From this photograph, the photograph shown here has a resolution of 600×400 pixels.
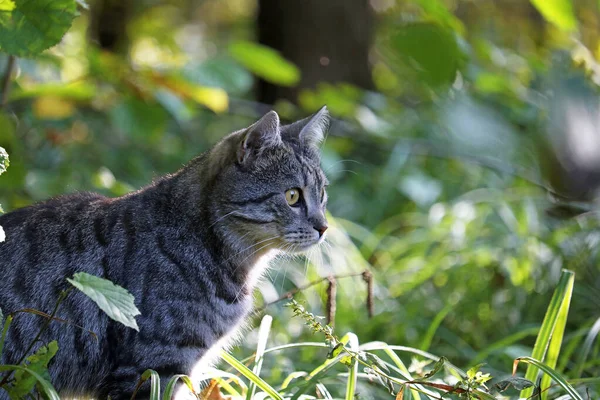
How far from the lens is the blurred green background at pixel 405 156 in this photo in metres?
2.84

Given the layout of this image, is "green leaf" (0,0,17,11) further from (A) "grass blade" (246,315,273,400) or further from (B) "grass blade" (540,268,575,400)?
(B) "grass blade" (540,268,575,400)

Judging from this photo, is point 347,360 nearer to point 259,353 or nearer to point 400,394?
point 400,394

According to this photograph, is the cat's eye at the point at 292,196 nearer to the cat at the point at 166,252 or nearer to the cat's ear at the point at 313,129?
the cat at the point at 166,252

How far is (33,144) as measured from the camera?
17.4ft

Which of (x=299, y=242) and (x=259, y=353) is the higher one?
(x=299, y=242)

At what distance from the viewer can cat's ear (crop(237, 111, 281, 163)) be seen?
2359 mm

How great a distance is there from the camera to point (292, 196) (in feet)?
8.22

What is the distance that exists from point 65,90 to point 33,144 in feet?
8.09

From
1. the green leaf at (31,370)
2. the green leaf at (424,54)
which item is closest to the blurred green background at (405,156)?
the green leaf at (424,54)

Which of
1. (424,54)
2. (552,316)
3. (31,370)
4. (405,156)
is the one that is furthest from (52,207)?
(405,156)

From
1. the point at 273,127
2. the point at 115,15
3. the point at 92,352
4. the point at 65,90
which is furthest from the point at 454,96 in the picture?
the point at 115,15

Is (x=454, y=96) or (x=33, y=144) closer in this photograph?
(x=454, y=96)

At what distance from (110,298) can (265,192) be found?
88 centimetres

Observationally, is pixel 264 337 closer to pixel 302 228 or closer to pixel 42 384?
pixel 302 228
